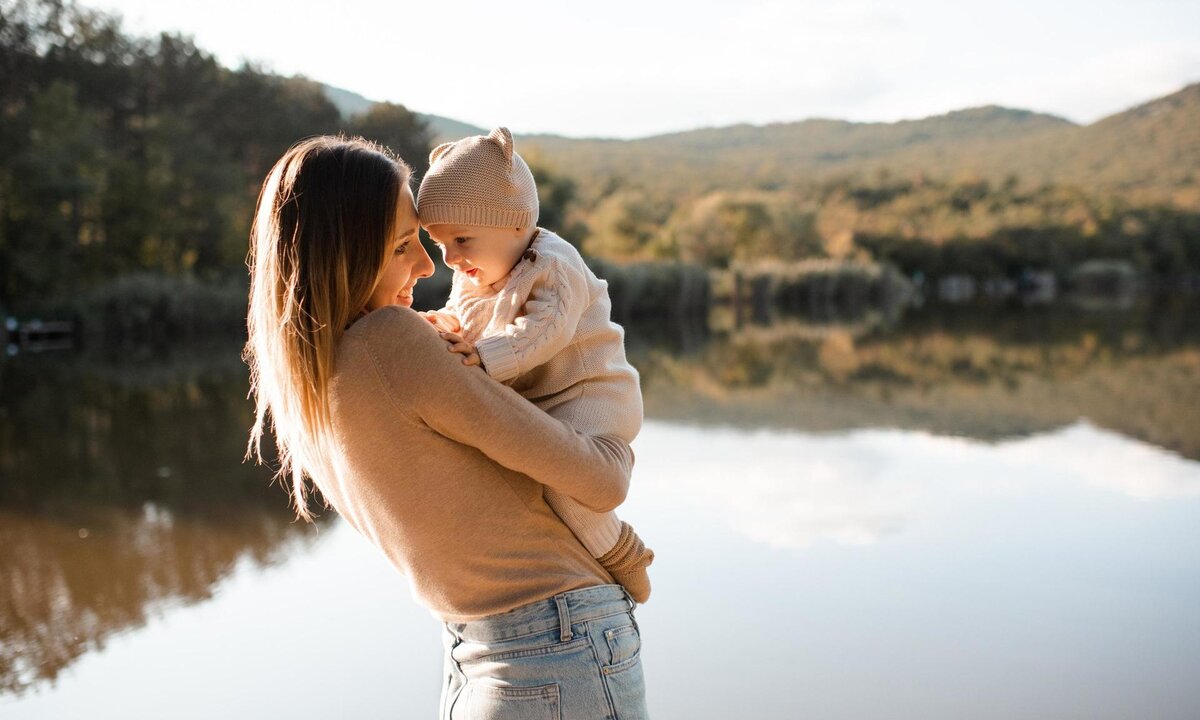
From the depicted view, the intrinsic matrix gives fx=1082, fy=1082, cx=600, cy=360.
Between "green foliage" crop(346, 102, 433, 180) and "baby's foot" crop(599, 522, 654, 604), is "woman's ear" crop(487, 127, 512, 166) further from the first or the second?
"green foliage" crop(346, 102, 433, 180)

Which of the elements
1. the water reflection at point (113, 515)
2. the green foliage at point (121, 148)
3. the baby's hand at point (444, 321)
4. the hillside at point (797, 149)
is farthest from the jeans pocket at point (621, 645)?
the hillside at point (797, 149)

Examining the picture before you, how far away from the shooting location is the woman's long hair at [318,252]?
117 cm

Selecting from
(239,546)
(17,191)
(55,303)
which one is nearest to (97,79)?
(17,191)

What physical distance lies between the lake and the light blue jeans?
177 centimetres

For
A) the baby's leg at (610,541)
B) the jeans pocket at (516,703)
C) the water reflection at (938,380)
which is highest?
the baby's leg at (610,541)

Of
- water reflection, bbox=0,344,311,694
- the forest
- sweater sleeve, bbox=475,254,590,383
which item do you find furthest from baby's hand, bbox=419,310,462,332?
the forest

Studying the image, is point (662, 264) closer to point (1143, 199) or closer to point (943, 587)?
point (943, 587)

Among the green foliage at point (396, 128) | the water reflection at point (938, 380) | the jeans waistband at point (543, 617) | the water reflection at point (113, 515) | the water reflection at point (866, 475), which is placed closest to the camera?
the jeans waistband at point (543, 617)

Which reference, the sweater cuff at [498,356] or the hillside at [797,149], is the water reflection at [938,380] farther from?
the hillside at [797,149]

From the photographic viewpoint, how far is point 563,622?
4.09 ft

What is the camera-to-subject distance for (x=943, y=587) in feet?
13.1

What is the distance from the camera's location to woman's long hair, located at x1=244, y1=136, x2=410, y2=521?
117 centimetres

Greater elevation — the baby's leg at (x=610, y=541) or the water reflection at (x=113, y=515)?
the baby's leg at (x=610, y=541)

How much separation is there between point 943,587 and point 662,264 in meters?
21.0
